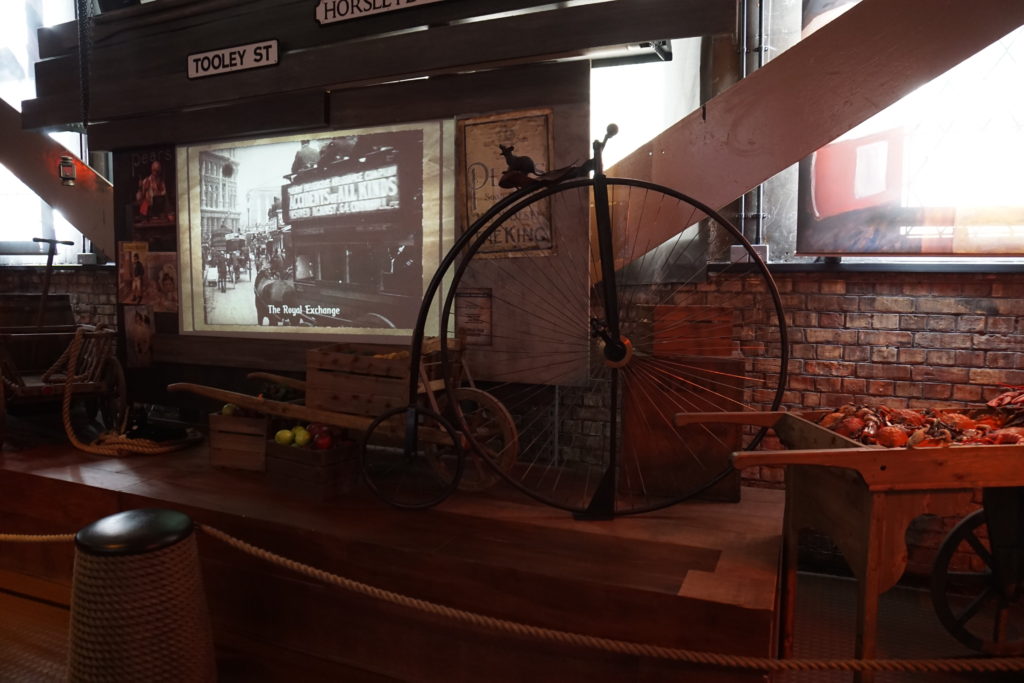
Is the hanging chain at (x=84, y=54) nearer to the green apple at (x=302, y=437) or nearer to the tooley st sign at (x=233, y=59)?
the tooley st sign at (x=233, y=59)

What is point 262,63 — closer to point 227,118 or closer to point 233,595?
point 227,118

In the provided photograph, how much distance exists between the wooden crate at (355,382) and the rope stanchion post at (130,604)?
105 cm

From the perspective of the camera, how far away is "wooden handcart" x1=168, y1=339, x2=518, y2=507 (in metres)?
3.16

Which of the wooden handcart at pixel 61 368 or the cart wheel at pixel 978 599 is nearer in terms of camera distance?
the cart wheel at pixel 978 599

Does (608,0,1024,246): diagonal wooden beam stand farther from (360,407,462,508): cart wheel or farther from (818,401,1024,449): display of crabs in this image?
(360,407,462,508): cart wheel

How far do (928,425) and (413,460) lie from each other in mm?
2235

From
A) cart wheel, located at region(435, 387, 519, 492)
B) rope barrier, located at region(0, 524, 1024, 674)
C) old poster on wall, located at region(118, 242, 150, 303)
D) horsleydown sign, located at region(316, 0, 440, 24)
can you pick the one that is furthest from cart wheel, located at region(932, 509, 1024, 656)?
old poster on wall, located at region(118, 242, 150, 303)

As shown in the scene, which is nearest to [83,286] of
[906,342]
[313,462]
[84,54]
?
[84,54]

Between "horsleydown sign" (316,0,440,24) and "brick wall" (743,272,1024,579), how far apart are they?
2520 millimetres

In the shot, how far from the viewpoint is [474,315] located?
3.76 metres

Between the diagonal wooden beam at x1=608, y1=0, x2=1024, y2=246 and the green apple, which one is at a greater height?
the diagonal wooden beam at x1=608, y1=0, x2=1024, y2=246

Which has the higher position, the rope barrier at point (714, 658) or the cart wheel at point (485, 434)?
the cart wheel at point (485, 434)

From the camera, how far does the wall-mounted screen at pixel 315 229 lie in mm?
3949

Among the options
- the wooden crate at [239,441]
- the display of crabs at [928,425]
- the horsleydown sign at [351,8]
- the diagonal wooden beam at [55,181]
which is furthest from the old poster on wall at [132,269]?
the display of crabs at [928,425]
